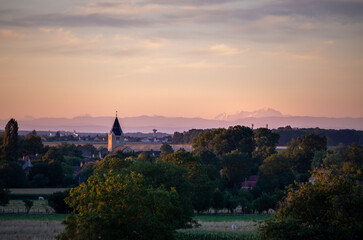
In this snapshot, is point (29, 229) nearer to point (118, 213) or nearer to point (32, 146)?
point (118, 213)

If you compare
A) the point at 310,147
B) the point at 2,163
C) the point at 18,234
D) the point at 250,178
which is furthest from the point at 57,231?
the point at 310,147

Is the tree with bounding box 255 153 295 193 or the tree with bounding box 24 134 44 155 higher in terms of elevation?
the tree with bounding box 24 134 44 155

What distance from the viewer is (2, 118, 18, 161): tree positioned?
380 feet

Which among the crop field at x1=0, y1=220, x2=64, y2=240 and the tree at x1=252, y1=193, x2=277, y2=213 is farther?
the tree at x1=252, y1=193, x2=277, y2=213

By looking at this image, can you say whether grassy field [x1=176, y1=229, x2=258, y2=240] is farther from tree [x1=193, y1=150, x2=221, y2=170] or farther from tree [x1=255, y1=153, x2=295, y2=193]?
tree [x1=193, y1=150, x2=221, y2=170]

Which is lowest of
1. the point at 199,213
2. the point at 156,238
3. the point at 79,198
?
the point at 199,213

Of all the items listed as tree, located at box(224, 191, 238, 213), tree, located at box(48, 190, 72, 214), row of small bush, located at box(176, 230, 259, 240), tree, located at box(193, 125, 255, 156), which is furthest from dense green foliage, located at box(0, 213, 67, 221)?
tree, located at box(193, 125, 255, 156)

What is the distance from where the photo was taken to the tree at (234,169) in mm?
103188

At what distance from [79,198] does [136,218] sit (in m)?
3.85

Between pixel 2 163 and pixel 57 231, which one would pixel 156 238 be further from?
pixel 2 163

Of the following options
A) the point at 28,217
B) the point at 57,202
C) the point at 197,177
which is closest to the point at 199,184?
the point at 197,177

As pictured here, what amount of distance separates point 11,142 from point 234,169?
52322 mm

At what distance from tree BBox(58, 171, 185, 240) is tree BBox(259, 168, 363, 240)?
5999 millimetres

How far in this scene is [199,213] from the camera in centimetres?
7356
